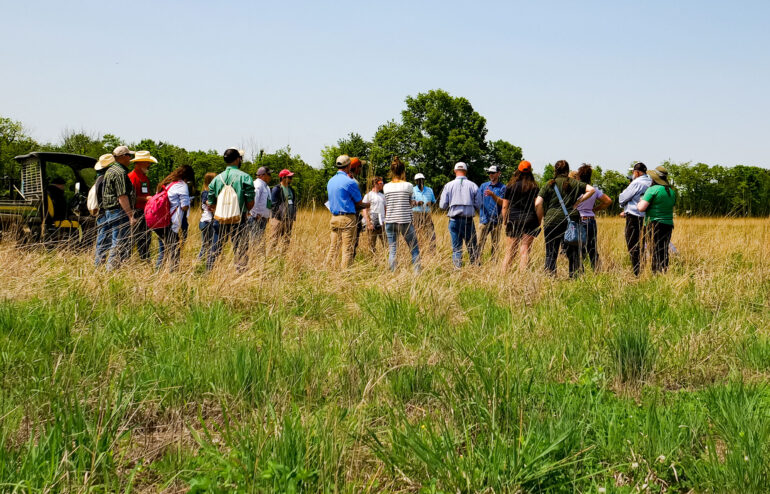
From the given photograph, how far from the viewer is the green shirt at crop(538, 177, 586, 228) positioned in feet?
26.2

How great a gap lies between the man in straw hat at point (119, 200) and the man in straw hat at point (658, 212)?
6473 millimetres

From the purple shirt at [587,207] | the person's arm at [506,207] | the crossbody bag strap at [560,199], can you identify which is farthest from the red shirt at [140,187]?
the purple shirt at [587,207]

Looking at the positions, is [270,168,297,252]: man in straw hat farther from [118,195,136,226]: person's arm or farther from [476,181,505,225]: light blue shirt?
[476,181,505,225]: light blue shirt

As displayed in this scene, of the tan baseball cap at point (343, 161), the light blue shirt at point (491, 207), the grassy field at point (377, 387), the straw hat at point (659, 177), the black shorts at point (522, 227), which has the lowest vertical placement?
the grassy field at point (377, 387)

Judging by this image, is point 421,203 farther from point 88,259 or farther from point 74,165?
point 74,165

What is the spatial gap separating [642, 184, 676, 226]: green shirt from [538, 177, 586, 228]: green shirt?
0.89 meters

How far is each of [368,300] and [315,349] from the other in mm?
1796

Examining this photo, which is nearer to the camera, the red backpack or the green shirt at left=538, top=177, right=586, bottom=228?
the green shirt at left=538, top=177, right=586, bottom=228

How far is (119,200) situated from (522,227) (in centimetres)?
514

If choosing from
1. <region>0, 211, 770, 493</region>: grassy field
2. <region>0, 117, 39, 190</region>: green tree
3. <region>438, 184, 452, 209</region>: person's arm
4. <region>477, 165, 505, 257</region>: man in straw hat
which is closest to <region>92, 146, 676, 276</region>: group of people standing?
→ <region>438, 184, 452, 209</region>: person's arm

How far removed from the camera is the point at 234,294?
18.7 ft

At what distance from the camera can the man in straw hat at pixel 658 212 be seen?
8.11 meters

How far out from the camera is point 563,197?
804 centimetres

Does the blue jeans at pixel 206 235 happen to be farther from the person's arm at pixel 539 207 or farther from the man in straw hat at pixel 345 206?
the person's arm at pixel 539 207
